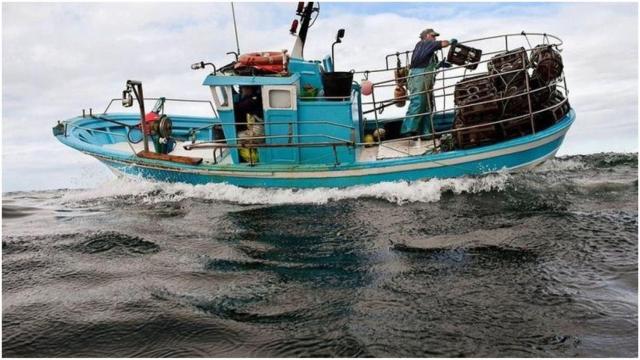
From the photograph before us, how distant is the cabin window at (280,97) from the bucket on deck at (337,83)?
0.74 m

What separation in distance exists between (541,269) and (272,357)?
10.1ft

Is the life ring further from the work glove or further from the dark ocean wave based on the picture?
the work glove

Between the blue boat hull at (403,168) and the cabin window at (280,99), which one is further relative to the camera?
the cabin window at (280,99)

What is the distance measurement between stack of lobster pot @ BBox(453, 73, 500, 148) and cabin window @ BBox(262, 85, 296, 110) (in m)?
3.26

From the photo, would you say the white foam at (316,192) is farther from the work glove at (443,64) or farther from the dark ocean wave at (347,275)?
the work glove at (443,64)

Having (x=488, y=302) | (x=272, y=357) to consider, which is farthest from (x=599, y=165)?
(x=272, y=357)

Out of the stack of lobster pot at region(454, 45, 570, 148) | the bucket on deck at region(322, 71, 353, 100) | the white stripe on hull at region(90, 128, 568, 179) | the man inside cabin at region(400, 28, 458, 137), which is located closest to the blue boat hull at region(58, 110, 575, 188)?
the white stripe on hull at region(90, 128, 568, 179)

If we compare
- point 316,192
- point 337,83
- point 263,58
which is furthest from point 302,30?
point 316,192

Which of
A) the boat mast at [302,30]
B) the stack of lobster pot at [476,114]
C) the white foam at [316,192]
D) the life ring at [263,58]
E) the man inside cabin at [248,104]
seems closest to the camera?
the white foam at [316,192]

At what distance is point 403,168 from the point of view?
9.27 metres

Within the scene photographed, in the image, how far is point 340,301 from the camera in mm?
4527

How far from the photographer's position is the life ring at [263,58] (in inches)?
398

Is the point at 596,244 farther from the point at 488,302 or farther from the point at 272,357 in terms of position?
the point at 272,357

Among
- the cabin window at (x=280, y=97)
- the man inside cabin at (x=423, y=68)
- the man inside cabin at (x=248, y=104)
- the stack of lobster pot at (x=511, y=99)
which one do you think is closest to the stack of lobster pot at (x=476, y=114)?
the stack of lobster pot at (x=511, y=99)
